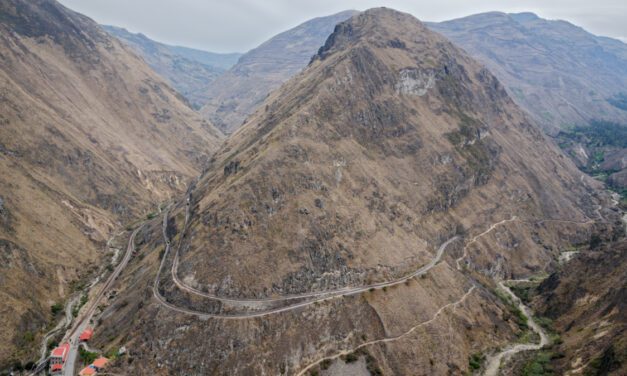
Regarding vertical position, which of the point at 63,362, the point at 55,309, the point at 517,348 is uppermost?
the point at 55,309

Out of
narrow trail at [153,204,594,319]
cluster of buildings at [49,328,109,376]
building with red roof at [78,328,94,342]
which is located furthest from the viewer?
building with red roof at [78,328,94,342]

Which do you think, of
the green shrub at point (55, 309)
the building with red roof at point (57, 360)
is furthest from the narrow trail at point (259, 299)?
the green shrub at point (55, 309)

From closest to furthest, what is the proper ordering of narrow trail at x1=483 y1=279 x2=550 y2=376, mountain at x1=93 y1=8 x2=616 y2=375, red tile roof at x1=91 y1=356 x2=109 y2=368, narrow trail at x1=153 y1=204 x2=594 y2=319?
red tile roof at x1=91 y1=356 x2=109 y2=368
mountain at x1=93 y1=8 x2=616 y2=375
narrow trail at x1=153 y1=204 x2=594 y2=319
narrow trail at x1=483 y1=279 x2=550 y2=376

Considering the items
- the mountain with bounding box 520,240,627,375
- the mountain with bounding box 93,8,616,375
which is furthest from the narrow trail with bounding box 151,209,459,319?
the mountain with bounding box 520,240,627,375

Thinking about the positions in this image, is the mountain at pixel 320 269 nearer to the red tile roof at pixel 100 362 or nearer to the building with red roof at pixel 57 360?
the red tile roof at pixel 100 362

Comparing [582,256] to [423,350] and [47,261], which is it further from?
[47,261]

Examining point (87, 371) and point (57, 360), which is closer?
point (87, 371)

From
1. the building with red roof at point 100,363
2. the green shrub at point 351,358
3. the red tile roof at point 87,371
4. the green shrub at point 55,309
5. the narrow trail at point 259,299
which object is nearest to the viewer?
the red tile roof at point 87,371

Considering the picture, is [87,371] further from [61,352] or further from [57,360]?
[61,352]

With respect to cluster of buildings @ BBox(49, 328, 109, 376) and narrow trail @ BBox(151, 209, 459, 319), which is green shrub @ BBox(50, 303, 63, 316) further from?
Answer: narrow trail @ BBox(151, 209, 459, 319)

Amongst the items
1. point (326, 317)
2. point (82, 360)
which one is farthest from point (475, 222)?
point (82, 360)

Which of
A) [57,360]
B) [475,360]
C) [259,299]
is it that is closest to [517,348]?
[475,360]
